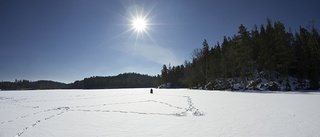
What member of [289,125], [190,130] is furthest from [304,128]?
[190,130]

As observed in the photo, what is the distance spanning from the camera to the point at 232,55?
190 ft

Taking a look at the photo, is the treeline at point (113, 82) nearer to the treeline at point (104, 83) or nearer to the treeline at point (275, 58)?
the treeline at point (104, 83)

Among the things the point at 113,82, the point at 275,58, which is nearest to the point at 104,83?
the point at 113,82

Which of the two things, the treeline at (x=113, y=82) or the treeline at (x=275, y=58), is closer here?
the treeline at (x=275, y=58)

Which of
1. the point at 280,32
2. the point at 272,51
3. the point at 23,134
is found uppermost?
the point at 280,32

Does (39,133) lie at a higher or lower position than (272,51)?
lower

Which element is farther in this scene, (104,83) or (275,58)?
(104,83)

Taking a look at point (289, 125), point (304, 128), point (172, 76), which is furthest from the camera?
point (172, 76)

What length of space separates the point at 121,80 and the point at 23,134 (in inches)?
7326

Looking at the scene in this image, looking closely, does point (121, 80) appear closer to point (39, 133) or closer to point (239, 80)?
point (239, 80)

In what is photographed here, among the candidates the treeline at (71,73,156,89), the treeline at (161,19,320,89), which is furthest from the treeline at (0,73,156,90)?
the treeline at (161,19,320,89)

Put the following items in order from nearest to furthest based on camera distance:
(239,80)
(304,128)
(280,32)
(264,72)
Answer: (304,128) → (280,32) → (264,72) → (239,80)

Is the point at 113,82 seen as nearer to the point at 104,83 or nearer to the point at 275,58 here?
the point at 104,83

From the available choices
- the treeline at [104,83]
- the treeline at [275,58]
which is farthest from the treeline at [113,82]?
the treeline at [275,58]
